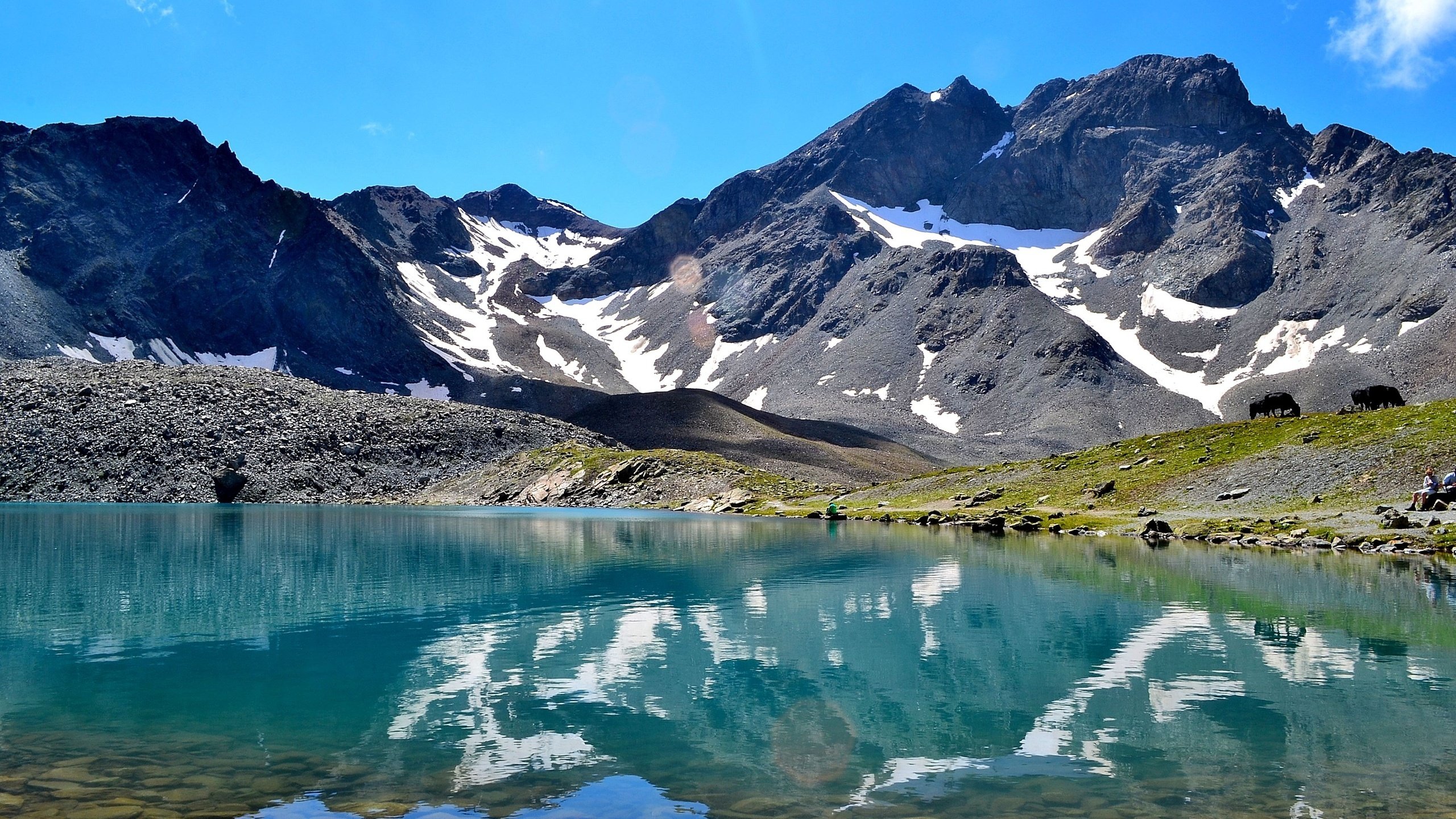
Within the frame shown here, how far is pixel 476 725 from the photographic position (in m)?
14.4

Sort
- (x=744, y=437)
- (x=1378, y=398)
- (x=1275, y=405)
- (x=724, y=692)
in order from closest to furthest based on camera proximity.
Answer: (x=724, y=692)
(x=1378, y=398)
(x=1275, y=405)
(x=744, y=437)

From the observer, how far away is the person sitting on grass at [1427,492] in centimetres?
4572

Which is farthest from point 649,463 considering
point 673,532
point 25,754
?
point 25,754

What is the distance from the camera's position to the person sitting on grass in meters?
45.7

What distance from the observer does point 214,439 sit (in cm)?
10406

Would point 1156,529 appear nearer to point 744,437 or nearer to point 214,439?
point 214,439

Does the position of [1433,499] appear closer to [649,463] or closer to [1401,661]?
[1401,661]

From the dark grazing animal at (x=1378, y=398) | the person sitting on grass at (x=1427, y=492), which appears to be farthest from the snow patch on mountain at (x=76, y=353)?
the person sitting on grass at (x=1427, y=492)

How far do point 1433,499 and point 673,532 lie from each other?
41719mm

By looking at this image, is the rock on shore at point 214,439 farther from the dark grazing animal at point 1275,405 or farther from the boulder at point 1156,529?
the dark grazing animal at point 1275,405

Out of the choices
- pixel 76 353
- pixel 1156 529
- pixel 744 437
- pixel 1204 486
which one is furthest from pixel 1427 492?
pixel 76 353

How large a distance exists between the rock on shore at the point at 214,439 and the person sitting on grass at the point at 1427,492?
95172 millimetres

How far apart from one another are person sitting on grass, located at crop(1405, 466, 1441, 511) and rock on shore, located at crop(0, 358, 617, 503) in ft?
312

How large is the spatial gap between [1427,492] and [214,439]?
109302 millimetres
